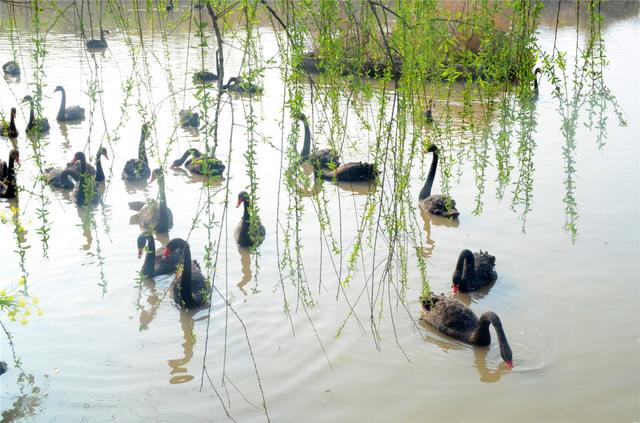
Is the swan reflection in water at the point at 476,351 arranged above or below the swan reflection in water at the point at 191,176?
below

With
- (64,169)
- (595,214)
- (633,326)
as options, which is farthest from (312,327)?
(64,169)

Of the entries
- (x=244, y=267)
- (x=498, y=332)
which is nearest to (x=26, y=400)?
(x=244, y=267)

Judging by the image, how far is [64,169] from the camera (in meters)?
9.80

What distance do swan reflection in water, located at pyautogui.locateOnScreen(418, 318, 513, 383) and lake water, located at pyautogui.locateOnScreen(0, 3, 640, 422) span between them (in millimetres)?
15

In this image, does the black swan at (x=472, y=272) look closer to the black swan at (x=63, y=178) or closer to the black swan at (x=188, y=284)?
the black swan at (x=188, y=284)

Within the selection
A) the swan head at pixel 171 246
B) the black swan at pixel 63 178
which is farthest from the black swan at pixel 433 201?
the black swan at pixel 63 178

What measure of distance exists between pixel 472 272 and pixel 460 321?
856mm

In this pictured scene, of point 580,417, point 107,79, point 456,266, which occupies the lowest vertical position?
point 580,417

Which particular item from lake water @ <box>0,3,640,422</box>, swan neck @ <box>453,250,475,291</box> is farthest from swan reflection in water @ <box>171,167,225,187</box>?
swan neck @ <box>453,250,475,291</box>

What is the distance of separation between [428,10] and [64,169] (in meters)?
7.34

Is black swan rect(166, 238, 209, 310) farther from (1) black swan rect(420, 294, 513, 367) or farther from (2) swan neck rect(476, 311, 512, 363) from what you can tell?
(2) swan neck rect(476, 311, 512, 363)

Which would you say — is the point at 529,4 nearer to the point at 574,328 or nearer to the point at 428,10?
the point at 428,10

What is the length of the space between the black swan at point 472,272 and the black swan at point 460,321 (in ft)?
1.62

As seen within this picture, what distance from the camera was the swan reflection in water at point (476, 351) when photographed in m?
5.37
